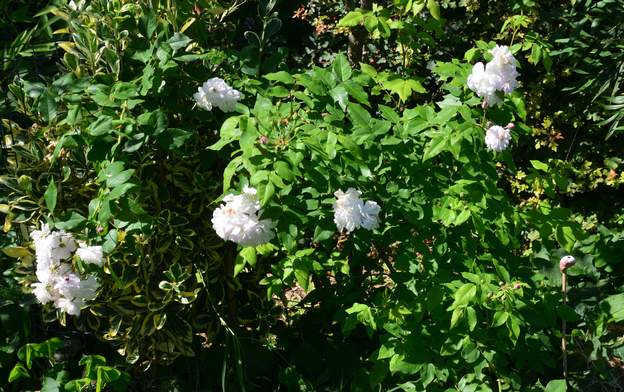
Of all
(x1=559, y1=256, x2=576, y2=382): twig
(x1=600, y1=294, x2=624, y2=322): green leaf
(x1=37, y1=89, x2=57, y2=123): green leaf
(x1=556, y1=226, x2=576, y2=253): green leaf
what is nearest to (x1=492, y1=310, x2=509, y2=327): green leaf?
(x1=559, y1=256, x2=576, y2=382): twig

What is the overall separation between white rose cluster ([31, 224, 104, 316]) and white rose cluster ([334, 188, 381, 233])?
84 centimetres

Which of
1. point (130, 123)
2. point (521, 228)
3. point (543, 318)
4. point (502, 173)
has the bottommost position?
point (502, 173)

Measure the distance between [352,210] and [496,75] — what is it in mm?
674

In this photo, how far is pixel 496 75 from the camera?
110 inches

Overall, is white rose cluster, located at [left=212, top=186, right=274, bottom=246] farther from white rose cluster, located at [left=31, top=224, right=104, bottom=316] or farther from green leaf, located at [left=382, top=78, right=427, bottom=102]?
green leaf, located at [left=382, top=78, right=427, bottom=102]

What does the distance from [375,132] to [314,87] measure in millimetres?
262

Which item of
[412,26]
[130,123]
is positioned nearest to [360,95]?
[412,26]

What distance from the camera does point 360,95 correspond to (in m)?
2.89

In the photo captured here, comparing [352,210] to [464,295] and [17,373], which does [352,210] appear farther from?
[17,373]

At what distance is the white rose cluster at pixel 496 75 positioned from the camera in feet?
9.18

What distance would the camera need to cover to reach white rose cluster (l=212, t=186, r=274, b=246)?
2572 mm

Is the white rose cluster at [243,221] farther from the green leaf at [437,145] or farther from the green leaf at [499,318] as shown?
the green leaf at [499,318]

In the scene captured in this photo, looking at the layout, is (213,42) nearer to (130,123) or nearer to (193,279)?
(130,123)

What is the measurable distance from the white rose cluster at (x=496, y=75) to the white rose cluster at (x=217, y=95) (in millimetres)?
823
